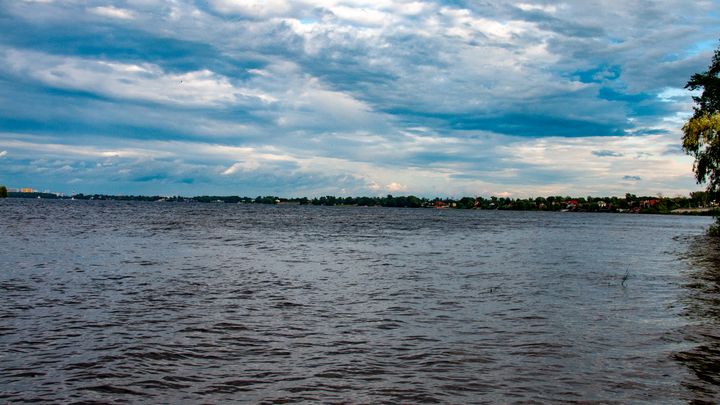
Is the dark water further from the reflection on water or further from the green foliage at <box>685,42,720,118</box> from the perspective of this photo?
the green foliage at <box>685,42,720,118</box>

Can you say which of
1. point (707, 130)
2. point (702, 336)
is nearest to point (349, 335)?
point (702, 336)

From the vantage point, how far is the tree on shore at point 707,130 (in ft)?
153

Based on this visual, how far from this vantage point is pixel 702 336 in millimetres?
13852

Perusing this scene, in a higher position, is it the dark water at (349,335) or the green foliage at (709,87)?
the green foliage at (709,87)

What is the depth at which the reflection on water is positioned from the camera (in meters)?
9.84

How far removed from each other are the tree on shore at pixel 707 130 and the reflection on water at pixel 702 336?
1076 inches

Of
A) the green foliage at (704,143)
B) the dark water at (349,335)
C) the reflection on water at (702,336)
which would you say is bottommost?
the dark water at (349,335)

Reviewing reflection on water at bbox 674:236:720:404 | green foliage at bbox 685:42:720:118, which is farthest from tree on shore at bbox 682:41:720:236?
reflection on water at bbox 674:236:720:404

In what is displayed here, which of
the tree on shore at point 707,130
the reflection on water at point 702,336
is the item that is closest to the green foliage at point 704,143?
the tree on shore at point 707,130

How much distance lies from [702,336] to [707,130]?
44.6m

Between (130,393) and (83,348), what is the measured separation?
388 centimetres

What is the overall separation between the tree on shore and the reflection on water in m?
27.3

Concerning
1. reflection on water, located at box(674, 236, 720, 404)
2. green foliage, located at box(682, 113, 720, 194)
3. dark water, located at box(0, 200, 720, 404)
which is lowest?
dark water, located at box(0, 200, 720, 404)

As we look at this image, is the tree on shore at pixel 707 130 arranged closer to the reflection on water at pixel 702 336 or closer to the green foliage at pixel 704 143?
the green foliage at pixel 704 143
